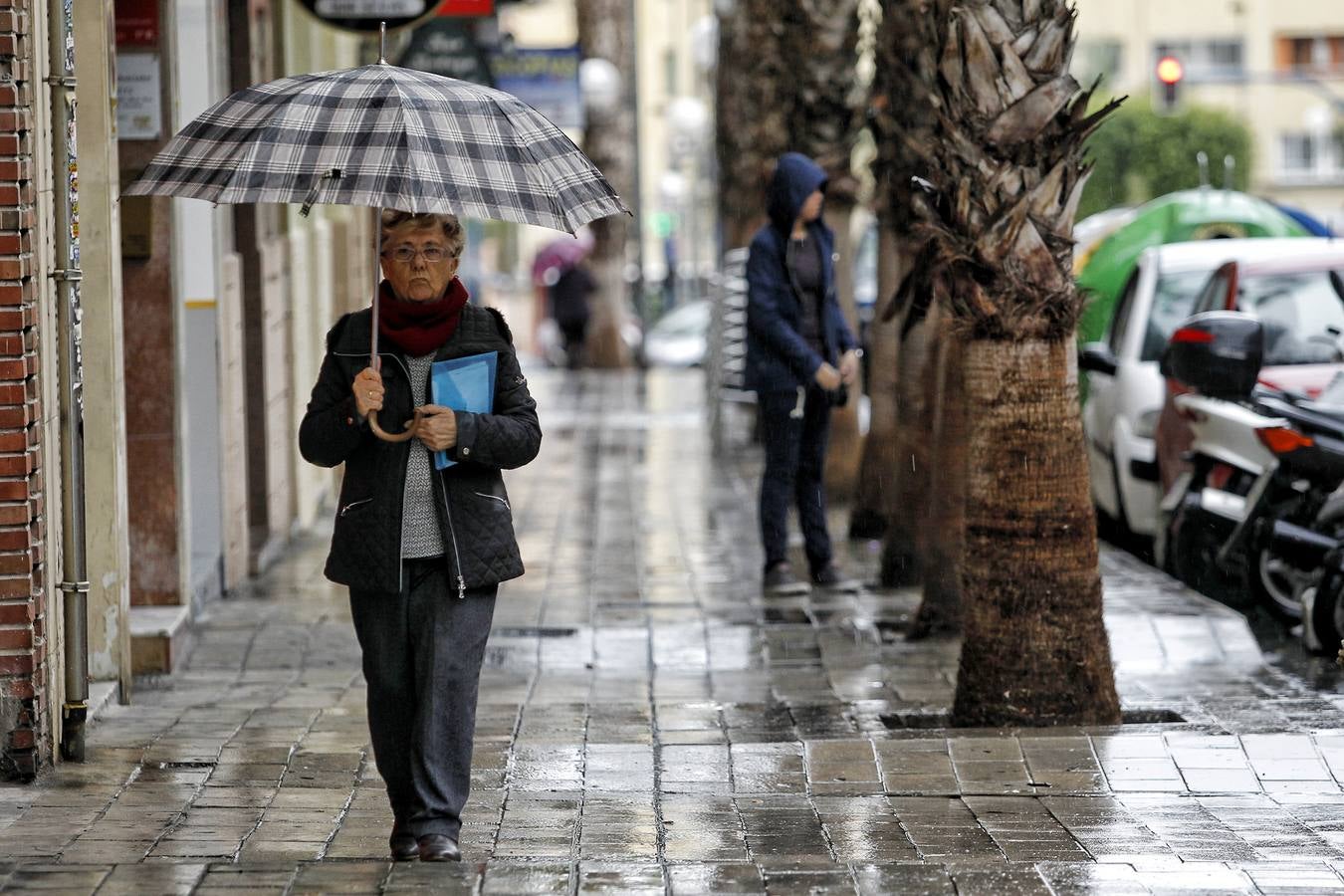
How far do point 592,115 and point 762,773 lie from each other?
78.0 ft

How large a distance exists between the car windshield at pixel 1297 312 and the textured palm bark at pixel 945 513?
2.46 metres

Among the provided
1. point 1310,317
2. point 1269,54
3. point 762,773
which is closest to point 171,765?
point 762,773

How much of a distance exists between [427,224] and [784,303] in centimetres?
539

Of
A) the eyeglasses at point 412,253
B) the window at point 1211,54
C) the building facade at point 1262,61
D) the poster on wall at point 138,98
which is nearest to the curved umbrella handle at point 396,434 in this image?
the eyeglasses at point 412,253

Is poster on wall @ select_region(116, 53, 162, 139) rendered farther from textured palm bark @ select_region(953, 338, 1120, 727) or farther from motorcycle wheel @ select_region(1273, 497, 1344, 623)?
motorcycle wheel @ select_region(1273, 497, 1344, 623)

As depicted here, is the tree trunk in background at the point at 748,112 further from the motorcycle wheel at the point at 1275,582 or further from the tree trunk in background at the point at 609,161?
the tree trunk in background at the point at 609,161

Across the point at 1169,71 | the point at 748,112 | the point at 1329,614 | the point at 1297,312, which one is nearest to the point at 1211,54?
the point at 1169,71

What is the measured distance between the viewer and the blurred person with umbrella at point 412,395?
216 inches

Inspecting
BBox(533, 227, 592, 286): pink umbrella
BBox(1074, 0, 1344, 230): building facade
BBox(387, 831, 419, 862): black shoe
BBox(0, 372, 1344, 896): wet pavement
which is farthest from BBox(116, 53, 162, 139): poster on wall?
BBox(1074, 0, 1344, 230): building facade

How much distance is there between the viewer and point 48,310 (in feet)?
22.5

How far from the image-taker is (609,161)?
1200 inches

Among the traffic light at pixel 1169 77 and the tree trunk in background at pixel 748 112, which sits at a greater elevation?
the traffic light at pixel 1169 77

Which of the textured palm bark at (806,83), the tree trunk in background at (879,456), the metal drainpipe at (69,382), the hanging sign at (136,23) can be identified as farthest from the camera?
the textured palm bark at (806,83)

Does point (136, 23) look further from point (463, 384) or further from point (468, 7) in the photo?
point (468, 7)
